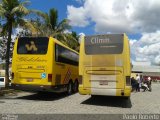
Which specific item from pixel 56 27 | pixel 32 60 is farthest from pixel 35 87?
pixel 56 27

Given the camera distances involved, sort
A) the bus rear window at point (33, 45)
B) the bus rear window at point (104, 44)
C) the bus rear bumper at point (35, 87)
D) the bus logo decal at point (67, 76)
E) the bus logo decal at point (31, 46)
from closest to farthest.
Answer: the bus rear window at point (104, 44), the bus rear bumper at point (35, 87), the bus rear window at point (33, 45), the bus logo decal at point (31, 46), the bus logo decal at point (67, 76)

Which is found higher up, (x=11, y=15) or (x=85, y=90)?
(x=11, y=15)

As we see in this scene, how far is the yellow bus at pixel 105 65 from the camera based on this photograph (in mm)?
14844

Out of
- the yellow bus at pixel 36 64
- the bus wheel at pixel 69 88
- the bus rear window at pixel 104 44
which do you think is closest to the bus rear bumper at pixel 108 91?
the bus rear window at pixel 104 44

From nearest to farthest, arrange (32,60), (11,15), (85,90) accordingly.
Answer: (85,90) → (32,60) → (11,15)

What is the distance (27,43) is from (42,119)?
24.6ft

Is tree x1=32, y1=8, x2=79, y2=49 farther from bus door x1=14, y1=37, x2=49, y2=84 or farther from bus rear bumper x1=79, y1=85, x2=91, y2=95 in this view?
bus rear bumper x1=79, y1=85, x2=91, y2=95

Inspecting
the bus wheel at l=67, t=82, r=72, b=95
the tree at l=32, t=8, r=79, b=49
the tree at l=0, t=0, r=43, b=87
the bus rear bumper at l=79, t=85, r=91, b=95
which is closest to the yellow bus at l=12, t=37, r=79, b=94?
the bus rear bumper at l=79, t=85, r=91, b=95

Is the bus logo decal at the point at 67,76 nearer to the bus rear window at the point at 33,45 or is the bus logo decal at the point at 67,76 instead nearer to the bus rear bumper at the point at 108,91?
the bus rear window at the point at 33,45

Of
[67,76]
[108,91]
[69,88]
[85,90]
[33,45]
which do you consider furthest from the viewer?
[69,88]

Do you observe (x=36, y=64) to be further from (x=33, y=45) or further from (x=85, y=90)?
(x=85, y=90)

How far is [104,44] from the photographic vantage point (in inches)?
606

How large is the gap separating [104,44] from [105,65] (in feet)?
3.52

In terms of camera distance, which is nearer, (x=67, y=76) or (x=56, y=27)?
(x=67, y=76)
